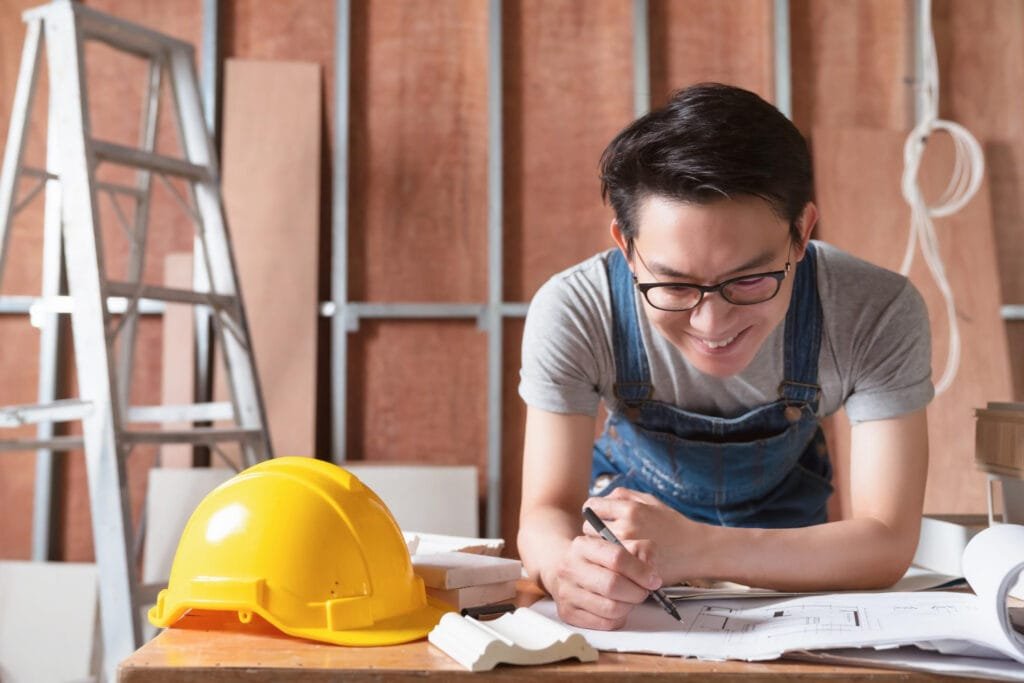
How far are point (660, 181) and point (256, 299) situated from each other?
2345 mm

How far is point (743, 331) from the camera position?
1.42 m

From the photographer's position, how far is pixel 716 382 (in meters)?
1.73

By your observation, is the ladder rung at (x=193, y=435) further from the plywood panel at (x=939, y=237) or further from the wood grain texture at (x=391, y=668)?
the plywood panel at (x=939, y=237)

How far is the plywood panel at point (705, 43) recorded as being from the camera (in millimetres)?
3621

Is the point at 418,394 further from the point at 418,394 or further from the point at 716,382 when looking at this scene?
the point at 716,382

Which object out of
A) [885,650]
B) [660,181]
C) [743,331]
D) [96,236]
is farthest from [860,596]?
[96,236]

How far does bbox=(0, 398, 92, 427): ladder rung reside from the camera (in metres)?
2.52

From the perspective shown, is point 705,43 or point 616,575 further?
point 705,43

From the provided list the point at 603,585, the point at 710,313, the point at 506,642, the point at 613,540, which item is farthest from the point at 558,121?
the point at 506,642

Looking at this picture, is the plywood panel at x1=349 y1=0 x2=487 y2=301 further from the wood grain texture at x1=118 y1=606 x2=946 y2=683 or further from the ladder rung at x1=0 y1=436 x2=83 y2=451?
the wood grain texture at x1=118 y1=606 x2=946 y2=683

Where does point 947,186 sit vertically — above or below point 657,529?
above

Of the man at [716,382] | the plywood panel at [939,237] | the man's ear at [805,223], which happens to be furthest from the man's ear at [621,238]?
the plywood panel at [939,237]

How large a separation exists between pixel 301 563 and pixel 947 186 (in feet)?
10.7

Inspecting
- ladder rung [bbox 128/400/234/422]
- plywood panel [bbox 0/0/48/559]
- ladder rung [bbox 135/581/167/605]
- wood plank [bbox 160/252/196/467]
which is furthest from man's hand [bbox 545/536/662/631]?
plywood panel [bbox 0/0/48/559]
